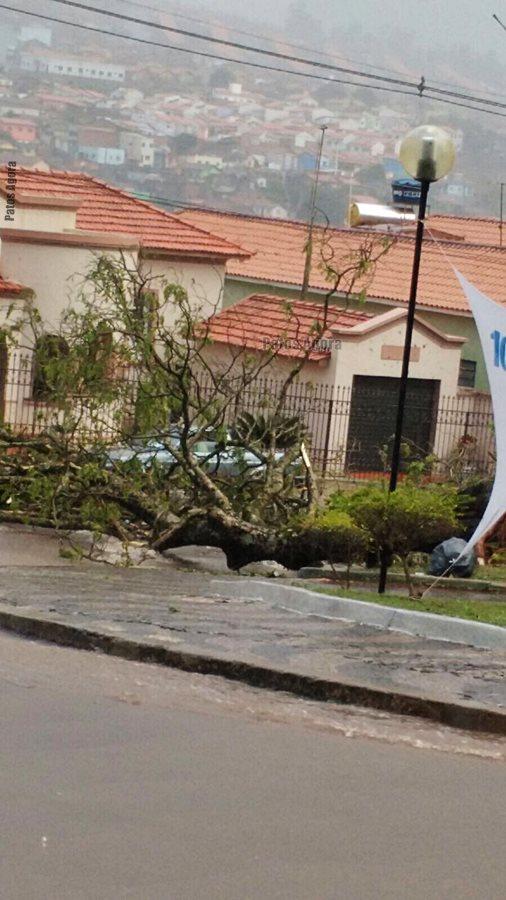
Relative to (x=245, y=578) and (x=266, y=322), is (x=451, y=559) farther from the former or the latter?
(x=266, y=322)

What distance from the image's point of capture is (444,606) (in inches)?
474

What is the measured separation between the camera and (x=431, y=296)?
3903 centimetres

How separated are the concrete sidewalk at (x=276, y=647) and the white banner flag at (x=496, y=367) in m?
1.75

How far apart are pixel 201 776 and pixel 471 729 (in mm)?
1955

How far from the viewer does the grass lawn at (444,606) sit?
11.3m

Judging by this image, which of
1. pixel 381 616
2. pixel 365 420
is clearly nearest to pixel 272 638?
pixel 381 616

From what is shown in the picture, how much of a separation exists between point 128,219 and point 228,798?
32.5 metres

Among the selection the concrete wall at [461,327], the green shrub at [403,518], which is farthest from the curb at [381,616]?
the concrete wall at [461,327]

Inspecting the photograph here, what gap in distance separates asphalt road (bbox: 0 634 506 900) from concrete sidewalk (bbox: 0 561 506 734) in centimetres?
21

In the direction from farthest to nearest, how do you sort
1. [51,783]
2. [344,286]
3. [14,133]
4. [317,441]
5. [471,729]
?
[14,133] < [344,286] < [317,441] < [471,729] < [51,783]

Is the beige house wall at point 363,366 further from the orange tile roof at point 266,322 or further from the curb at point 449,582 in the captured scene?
the curb at point 449,582

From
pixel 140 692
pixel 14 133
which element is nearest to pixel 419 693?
pixel 140 692

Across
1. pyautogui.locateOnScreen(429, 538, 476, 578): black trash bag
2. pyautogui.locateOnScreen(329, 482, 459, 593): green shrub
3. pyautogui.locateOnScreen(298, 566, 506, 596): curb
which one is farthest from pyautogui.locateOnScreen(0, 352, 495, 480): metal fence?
pyautogui.locateOnScreen(329, 482, 459, 593): green shrub

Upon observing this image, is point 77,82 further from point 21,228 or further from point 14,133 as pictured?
point 21,228
